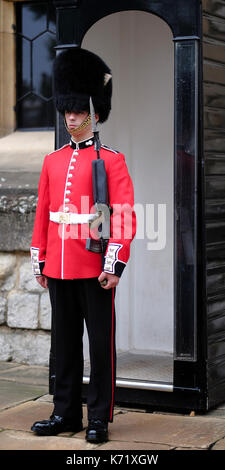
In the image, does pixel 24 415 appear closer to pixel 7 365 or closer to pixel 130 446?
pixel 130 446

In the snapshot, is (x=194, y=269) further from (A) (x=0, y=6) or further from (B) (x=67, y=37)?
(A) (x=0, y=6)

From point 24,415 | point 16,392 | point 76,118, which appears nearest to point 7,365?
point 16,392

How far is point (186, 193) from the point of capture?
4039 millimetres

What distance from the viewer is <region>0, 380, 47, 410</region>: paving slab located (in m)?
4.41

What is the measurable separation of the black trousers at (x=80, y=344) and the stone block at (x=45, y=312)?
1301 millimetres

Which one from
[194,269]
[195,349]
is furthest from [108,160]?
[195,349]

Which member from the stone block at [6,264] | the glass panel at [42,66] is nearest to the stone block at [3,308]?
the stone block at [6,264]

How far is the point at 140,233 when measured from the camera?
192 inches

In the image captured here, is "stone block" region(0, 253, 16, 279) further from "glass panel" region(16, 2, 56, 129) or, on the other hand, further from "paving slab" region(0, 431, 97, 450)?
"paving slab" region(0, 431, 97, 450)

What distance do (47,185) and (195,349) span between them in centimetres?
94

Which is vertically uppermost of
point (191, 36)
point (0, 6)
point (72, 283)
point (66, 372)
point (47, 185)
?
point (0, 6)

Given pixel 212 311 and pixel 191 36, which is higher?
pixel 191 36

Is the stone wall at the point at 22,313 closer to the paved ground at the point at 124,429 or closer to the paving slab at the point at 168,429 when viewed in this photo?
the paved ground at the point at 124,429

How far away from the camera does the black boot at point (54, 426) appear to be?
3.77m
